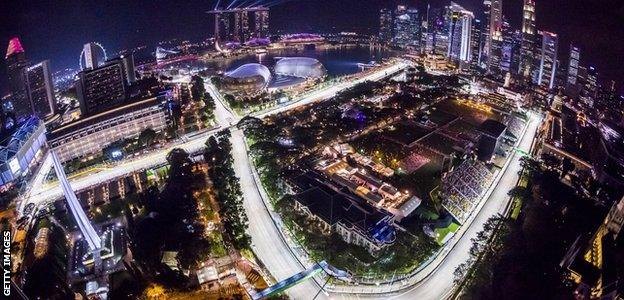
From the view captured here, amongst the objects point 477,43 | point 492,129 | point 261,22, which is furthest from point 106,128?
point 477,43

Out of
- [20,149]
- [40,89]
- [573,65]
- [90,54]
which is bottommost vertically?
[20,149]

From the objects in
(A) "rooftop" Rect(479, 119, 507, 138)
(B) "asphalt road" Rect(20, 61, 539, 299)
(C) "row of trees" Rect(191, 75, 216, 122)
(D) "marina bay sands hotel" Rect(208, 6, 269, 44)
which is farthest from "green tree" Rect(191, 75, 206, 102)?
(A) "rooftop" Rect(479, 119, 507, 138)

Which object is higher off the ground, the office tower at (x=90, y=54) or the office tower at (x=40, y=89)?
the office tower at (x=90, y=54)

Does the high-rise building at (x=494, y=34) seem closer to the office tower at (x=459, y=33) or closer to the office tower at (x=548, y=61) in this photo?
the office tower at (x=459, y=33)

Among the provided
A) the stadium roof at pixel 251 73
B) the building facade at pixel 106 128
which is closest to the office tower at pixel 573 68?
the stadium roof at pixel 251 73

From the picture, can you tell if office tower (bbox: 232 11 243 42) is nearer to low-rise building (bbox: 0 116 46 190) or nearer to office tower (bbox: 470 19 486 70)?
office tower (bbox: 470 19 486 70)

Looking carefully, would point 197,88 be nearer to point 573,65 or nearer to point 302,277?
point 302,277
